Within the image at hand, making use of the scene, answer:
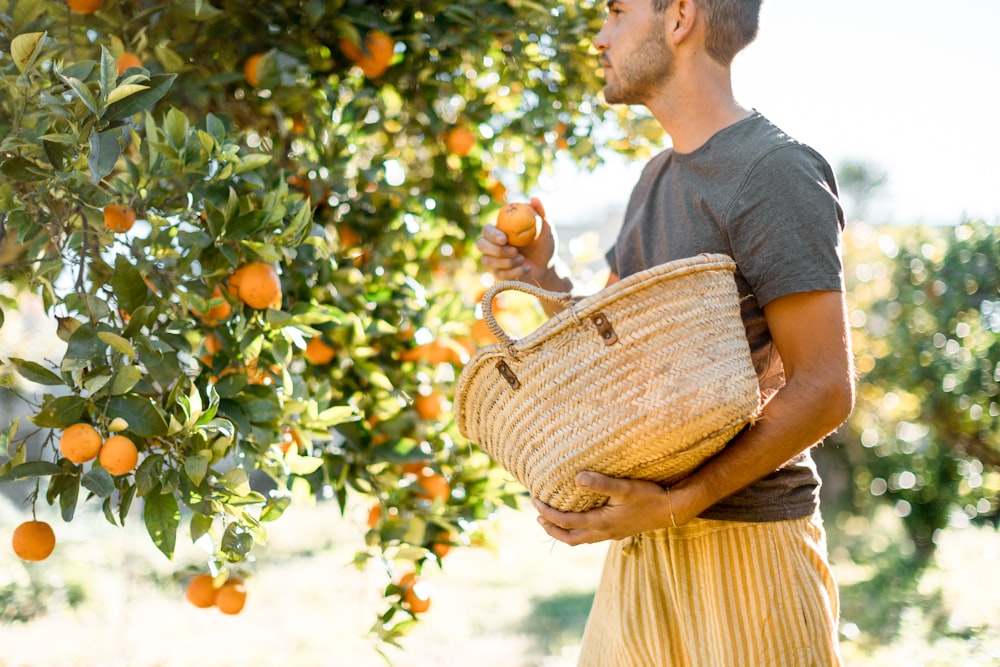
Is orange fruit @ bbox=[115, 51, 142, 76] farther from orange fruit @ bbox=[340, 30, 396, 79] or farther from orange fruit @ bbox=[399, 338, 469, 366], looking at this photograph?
orange fruit @ bbox=[399, 338, 469, 366]

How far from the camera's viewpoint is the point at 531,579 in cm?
413

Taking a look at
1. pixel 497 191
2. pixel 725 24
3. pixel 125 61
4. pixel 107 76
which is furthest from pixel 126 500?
pixel 497 191

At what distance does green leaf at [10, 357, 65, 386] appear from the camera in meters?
1.28

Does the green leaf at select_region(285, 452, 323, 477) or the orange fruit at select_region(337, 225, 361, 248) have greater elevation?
the orange fruit at select_region(337, 225, 361, 248)

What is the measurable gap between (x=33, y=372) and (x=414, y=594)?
941 mm

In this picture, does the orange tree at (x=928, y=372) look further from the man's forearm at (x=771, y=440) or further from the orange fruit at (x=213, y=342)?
the orange fruit at (x=213, y=342)

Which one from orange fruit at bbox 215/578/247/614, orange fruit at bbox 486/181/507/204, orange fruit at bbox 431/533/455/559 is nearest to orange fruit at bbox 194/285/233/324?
orange fruit at bbox 215/578/247/614

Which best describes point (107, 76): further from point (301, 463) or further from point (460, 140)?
point (460, 140)

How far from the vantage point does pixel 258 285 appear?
140 centimetres

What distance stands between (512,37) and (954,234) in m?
2.68

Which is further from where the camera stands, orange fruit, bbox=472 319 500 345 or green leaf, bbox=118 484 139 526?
orange fruit, bbox=472 319 500 345

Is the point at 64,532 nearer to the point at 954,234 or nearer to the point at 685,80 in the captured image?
the point at 685,80

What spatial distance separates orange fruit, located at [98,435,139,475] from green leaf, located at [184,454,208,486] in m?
0.08

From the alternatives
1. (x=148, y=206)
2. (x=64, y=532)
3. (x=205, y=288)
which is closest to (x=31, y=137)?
(x=148, y=206)
